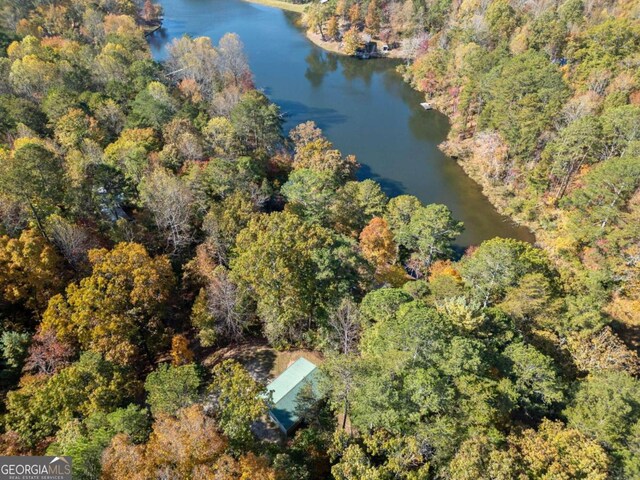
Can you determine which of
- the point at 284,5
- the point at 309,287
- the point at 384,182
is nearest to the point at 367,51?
the point at 284,5

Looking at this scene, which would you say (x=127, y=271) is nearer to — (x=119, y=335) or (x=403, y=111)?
(x=119, y=335)

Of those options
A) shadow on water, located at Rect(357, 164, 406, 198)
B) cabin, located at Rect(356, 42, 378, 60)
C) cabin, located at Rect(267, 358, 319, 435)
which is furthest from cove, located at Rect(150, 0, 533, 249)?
cabin, located at Rect(267, 358, 319, 435)

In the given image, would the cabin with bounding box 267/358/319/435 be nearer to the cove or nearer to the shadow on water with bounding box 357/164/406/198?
the cove

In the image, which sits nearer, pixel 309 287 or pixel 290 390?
pixel 290 390

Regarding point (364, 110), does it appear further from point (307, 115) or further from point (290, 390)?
point (290, 390)

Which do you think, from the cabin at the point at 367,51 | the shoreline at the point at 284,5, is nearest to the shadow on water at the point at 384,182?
the cabin at the point at 367,51

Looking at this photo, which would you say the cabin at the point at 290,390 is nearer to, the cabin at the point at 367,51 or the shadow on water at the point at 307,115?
the shadow on water at the point at 307,115
